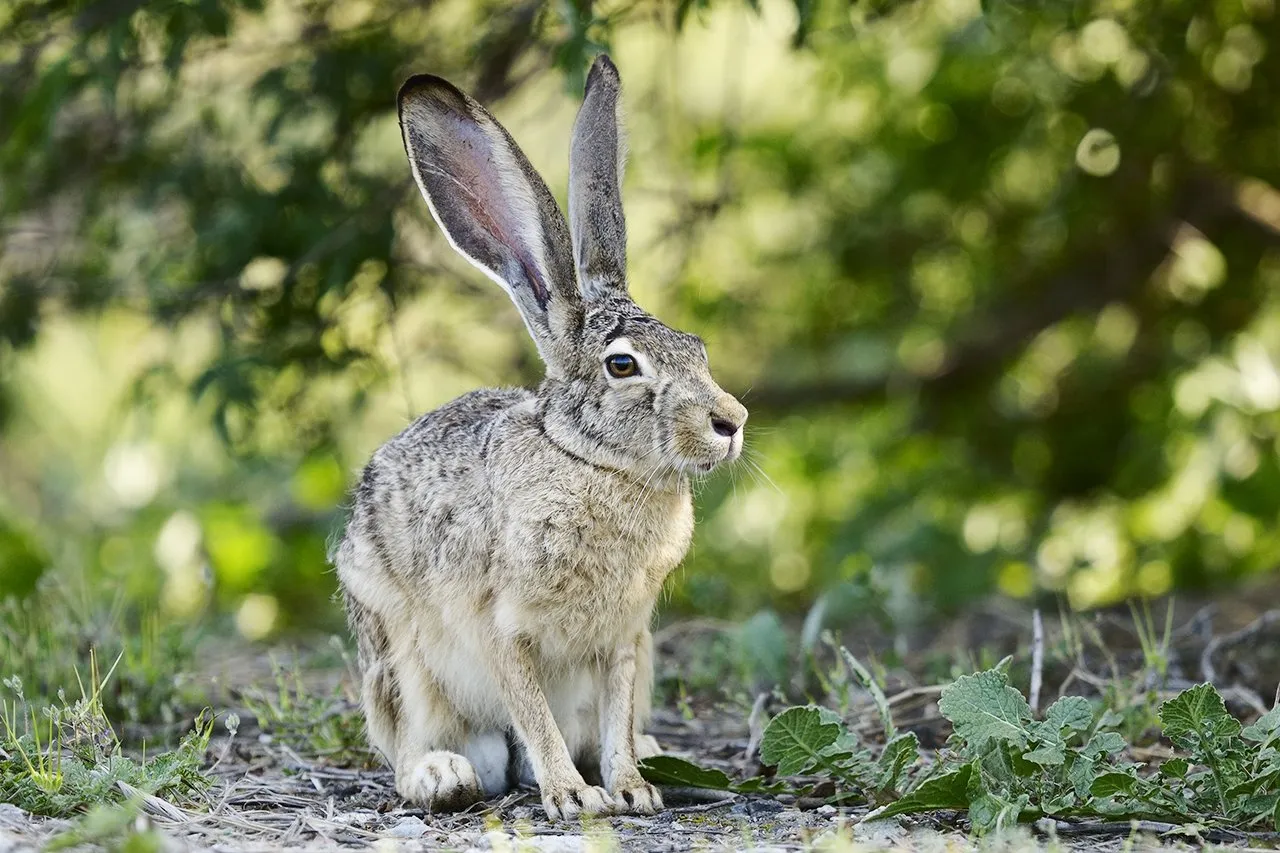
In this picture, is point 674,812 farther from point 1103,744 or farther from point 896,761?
point 1103,744

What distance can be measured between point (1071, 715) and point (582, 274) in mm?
1740

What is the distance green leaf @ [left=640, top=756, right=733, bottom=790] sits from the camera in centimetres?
427

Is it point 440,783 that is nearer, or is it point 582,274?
point 440,783

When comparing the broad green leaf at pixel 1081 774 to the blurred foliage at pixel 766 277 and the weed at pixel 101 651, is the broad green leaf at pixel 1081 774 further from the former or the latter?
the weed at pixel 101 651

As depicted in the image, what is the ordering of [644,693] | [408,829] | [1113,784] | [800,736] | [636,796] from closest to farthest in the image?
1. [1113,784]
2. [408,829]
3. [800,736]
4. [636,796]
5. [644,693]

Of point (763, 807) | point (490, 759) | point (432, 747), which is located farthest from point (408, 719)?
point (763, 807)

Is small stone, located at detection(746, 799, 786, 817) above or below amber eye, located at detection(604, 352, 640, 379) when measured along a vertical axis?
below

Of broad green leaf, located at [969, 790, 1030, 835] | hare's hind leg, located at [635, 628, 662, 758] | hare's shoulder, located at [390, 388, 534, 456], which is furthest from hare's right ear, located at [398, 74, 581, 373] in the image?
broad green leaf, located at [969, 790, 1030, 835]

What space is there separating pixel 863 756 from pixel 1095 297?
14.6ft

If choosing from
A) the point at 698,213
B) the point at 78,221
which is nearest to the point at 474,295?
the point at 698,213

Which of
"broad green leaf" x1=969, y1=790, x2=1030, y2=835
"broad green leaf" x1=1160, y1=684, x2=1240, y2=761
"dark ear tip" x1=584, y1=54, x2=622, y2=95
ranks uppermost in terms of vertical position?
"dark ear tip" x1=584, y1=54, x2=622, y2=95

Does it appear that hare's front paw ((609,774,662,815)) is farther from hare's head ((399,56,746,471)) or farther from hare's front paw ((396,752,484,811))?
hare's head ((399,56,746,471))

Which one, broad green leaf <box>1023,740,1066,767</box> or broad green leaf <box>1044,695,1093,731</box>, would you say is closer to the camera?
broad green leaf <box>1023,740,1066,767</box>

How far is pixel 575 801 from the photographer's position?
4105 mm
